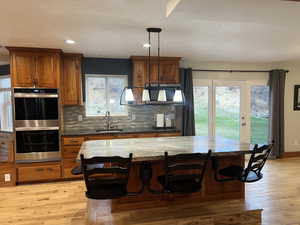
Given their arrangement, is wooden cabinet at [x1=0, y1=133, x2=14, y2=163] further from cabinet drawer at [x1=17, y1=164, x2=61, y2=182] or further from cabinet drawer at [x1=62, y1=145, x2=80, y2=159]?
cabinet drawer at [x1=62, y1=145, x2=80, y2=159]

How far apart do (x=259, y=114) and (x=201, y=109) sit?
63.3 inches

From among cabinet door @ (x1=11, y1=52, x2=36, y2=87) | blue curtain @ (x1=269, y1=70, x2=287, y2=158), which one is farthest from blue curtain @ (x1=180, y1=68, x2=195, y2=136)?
cabinet door @ (x1=11, y1=52, x2=36, y2=87)

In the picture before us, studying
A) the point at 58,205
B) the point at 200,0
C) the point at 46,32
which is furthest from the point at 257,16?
the point at 58,205

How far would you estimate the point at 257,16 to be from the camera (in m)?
2.10

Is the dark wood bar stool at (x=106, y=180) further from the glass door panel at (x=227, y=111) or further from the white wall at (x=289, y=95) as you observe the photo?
the white wall at (x=289, y=95)

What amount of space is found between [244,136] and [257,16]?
4.18 meters

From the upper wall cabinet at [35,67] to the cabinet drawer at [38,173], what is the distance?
4.83ft

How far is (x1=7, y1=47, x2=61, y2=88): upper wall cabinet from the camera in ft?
13.0

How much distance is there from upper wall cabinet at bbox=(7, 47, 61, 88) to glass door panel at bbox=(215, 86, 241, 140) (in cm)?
366

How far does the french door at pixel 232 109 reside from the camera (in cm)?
547

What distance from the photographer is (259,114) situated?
19.0 feet

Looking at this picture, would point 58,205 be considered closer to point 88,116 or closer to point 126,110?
point 88,116

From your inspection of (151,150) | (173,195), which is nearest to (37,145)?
(151,150)

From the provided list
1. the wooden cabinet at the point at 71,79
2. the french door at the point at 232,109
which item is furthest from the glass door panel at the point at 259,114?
the wooden cabinet at the point at 71,79
